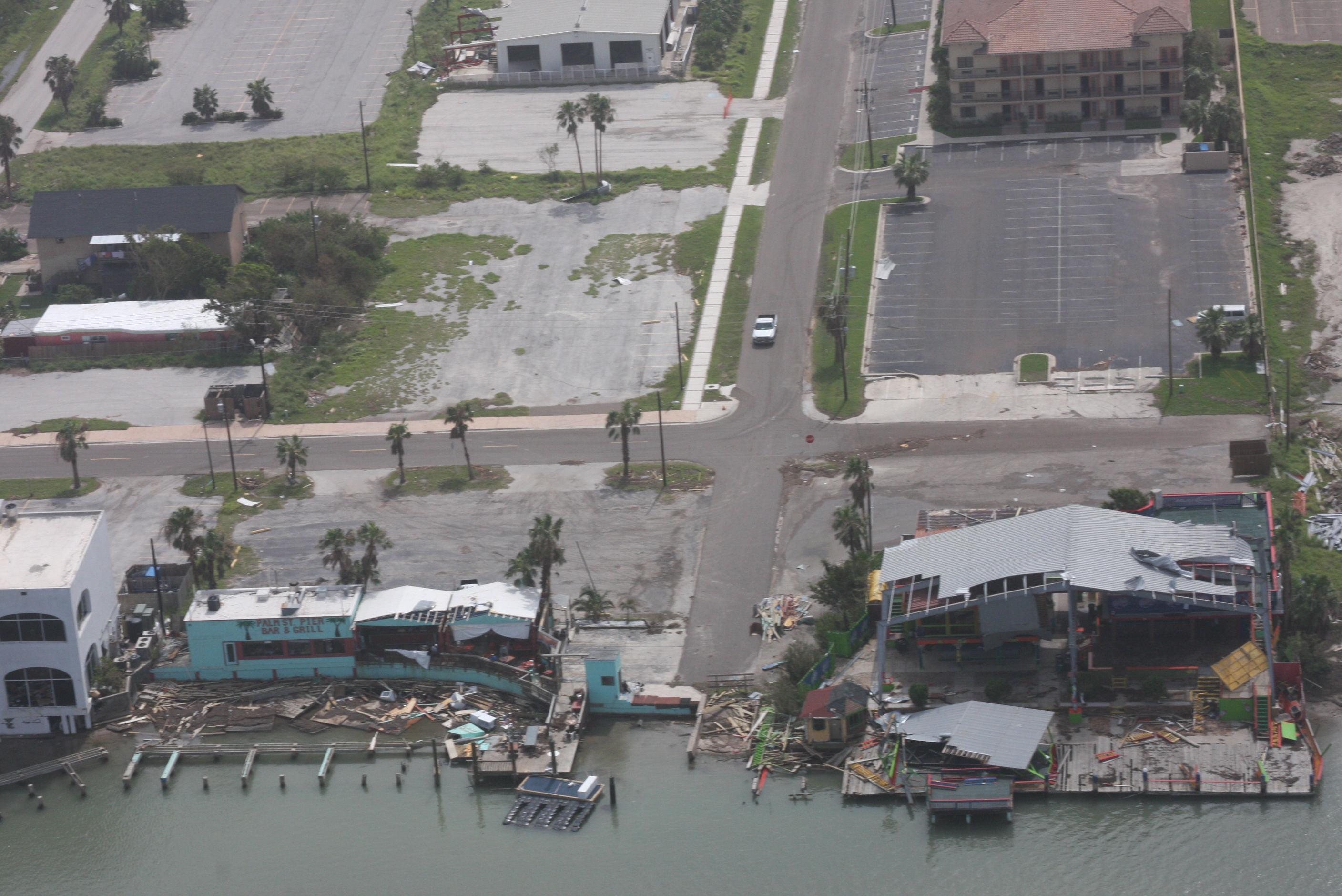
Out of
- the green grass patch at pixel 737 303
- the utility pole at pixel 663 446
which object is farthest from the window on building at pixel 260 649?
the green grass patch at pixel 737 303

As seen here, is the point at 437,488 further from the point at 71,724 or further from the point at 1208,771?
the point at 1208,771

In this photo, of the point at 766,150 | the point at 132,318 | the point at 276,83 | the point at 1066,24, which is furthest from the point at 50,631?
the point at 276,83

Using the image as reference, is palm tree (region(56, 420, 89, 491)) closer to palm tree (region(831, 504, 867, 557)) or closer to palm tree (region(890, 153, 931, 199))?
palm tree (region(831, 504, 867, 557))

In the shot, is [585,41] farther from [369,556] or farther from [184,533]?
[369,556]

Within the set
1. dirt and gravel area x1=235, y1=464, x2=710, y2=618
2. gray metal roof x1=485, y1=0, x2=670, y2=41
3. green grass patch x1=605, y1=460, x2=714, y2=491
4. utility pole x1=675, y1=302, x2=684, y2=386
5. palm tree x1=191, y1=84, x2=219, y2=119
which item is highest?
gray metal roof x1=485, y1=0, x2=670, y2=41

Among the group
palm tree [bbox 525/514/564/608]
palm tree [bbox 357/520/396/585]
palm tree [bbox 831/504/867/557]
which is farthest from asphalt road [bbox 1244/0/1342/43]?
palm tree [bbox 357/520/396/585]

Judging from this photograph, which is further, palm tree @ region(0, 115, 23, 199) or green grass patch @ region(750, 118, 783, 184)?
palm tree @ region(0, 115, 23, 199)
